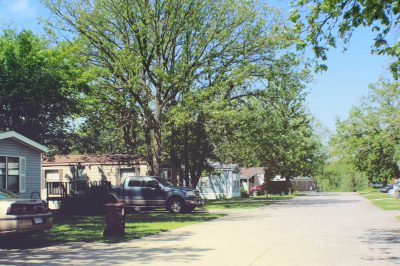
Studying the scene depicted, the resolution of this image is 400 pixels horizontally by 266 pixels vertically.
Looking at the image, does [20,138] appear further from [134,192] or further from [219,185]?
[219,185]

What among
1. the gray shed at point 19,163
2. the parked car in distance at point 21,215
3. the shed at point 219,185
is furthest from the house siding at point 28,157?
the shed at point 219,185

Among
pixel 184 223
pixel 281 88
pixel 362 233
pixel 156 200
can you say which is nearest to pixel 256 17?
pixel 281 88

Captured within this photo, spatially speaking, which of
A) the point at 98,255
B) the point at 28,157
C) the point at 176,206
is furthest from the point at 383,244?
the point at 28,157

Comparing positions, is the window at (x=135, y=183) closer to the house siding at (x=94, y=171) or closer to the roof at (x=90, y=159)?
the roof at (x=90, y=159)

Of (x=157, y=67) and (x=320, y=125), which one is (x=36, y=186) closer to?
(x=157, y=67)

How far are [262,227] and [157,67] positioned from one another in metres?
15.4

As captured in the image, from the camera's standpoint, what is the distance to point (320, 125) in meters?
84.8

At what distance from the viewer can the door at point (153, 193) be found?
2459 cm

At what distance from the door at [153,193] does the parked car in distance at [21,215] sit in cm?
1207

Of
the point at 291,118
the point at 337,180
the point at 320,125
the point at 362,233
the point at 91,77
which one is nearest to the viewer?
the point at 362,233

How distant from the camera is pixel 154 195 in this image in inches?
974

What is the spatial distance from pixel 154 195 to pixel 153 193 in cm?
13

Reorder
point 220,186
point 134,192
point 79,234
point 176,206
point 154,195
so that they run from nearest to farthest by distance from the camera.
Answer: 1. point 79,234
2. point 176,206
3. point 154,195
4. point 134,192
5. point 220,186

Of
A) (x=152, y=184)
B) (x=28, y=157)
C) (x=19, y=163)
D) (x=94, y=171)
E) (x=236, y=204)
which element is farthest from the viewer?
(x=94, y=171)
